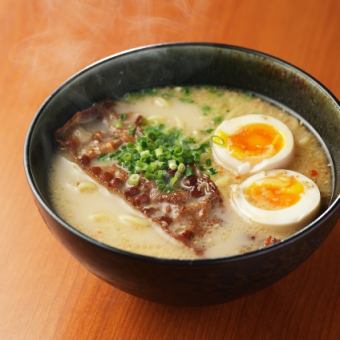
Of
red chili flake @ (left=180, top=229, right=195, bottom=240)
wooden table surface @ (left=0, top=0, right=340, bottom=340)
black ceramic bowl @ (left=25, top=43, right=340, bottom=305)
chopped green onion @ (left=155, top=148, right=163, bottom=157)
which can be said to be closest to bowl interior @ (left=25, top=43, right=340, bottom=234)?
black ceramic bowl @ (left=25, top=43, right=340, bottom=305)

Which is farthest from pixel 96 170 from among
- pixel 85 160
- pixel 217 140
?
pixel 217 140

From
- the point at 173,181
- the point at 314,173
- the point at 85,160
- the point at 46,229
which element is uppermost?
Result: the point at 314,173

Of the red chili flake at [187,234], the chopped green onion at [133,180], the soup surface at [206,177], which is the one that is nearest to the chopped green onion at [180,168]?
the soup surface at [206,177]

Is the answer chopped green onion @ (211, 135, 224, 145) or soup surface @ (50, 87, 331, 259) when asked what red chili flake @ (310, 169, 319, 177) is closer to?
soup surface @ (50, 87, 331, 259)

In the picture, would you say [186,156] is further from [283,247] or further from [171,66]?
[283,247]

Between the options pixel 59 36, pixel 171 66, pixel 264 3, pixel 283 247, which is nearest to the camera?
pixel 283 247

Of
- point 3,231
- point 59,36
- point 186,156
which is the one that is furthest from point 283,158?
point 59,36

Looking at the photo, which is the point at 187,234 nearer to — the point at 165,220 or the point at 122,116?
the point at 165,220
